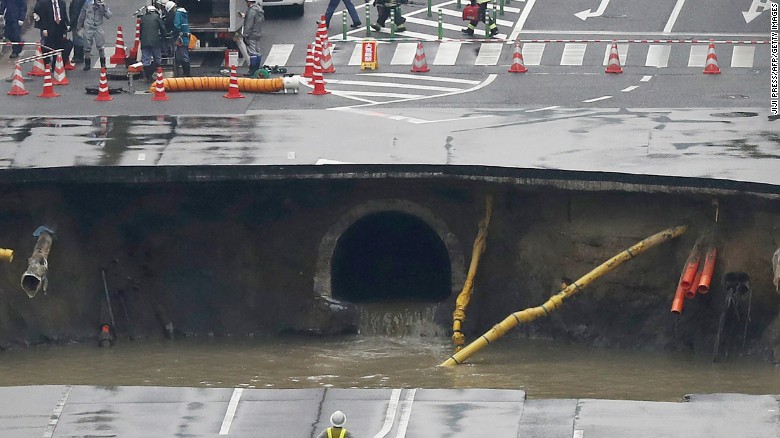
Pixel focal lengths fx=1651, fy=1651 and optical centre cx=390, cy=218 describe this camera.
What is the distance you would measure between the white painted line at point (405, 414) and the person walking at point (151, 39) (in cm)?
1529

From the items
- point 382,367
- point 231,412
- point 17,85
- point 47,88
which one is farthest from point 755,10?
point 231,412

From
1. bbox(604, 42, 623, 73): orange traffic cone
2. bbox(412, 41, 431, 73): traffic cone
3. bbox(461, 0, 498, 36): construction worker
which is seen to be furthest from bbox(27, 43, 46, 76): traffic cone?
bbox(604, 42, 623, 73): orange traffic cone

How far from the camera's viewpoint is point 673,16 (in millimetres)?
43000

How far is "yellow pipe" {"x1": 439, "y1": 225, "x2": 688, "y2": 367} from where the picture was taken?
89.2 ft

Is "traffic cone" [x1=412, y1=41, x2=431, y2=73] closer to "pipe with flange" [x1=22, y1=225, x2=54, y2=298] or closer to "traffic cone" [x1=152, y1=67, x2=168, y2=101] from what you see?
"traffic cone" [x1=152, y1=67, x2=168, y2=101]

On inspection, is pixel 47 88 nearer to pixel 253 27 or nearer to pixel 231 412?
pixel 253 27

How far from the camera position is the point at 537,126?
1238 inches

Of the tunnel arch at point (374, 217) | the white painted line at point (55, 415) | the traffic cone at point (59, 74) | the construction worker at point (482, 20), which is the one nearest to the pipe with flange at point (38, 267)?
the white painted line at point (55, 415)

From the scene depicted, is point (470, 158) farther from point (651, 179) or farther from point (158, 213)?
point (158, 213)

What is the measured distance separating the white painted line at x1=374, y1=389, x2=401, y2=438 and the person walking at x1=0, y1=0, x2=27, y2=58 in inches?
785

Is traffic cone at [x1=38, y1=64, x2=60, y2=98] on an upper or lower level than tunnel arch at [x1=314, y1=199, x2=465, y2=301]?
upper

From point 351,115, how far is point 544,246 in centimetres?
554

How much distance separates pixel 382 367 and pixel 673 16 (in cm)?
1872

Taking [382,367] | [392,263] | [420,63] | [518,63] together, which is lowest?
[382,367]
